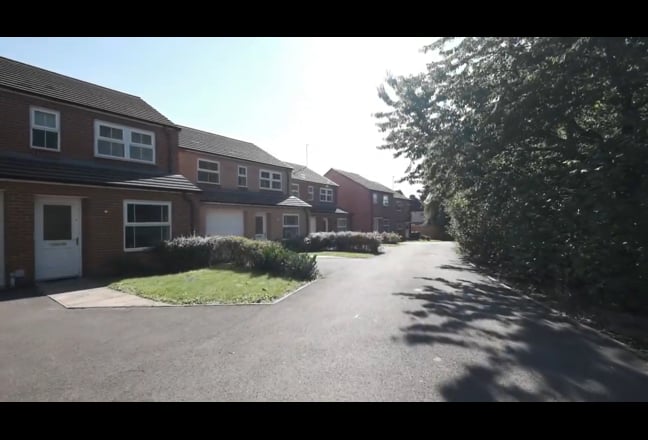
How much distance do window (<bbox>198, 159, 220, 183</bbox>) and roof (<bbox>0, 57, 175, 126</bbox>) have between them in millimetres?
4397

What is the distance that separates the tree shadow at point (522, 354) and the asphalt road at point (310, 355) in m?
0.02

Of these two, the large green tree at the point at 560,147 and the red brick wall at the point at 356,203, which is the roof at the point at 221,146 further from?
the red brick wall at the point at 356,203

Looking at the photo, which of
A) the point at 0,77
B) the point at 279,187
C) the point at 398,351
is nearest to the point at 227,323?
the point at 398,351

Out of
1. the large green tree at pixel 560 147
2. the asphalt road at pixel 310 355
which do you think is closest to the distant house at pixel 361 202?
the large green tree at pixel 560 147

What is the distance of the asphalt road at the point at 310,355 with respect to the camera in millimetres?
3826

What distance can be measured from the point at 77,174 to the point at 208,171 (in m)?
9.68

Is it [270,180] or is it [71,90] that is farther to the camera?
[270,180]

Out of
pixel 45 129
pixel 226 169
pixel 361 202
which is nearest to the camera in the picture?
pixel 45 129

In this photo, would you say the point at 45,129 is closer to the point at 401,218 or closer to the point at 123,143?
the point at 123,143

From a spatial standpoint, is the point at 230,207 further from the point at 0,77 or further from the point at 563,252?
the point at 563,252

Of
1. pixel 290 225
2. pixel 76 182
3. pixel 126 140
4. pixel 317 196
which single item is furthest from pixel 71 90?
Result: pixel 317 196

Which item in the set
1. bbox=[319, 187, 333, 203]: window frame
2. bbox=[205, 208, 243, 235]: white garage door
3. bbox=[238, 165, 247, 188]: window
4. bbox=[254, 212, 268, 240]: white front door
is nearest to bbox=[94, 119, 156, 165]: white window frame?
bbox=[205, 208, 243, 235]: white garage door

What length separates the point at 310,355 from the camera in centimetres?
489
